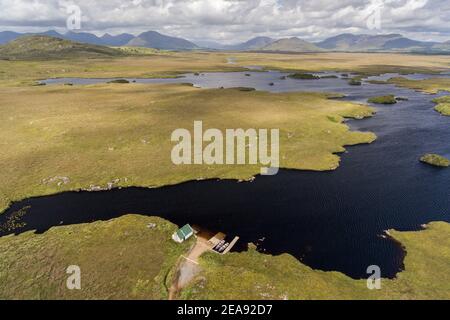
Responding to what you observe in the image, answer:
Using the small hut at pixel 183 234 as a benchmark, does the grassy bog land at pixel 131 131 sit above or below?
above

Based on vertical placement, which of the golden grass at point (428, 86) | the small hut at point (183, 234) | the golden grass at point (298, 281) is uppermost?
the golden grass at point (428, 86)

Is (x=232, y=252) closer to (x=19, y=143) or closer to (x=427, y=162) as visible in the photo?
(x=427, y=162)

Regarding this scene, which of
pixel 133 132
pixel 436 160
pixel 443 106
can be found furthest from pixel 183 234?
pixel 443 106

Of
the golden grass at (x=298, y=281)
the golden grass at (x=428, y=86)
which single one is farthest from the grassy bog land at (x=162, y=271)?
the golden grass at (x=428, y=86)

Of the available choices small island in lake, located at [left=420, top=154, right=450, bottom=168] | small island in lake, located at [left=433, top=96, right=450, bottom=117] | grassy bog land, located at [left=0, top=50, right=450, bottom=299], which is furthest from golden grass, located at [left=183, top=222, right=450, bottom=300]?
small island in lake, located at [left=433, top=96, right=450, bottom=117]

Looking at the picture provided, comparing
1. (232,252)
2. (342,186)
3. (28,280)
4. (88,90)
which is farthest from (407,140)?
(88,90)

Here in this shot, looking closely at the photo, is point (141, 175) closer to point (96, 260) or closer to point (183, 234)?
point (183, 234)

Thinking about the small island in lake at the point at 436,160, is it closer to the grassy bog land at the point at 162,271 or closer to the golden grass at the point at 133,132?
the golden grass at the point at 133,132
